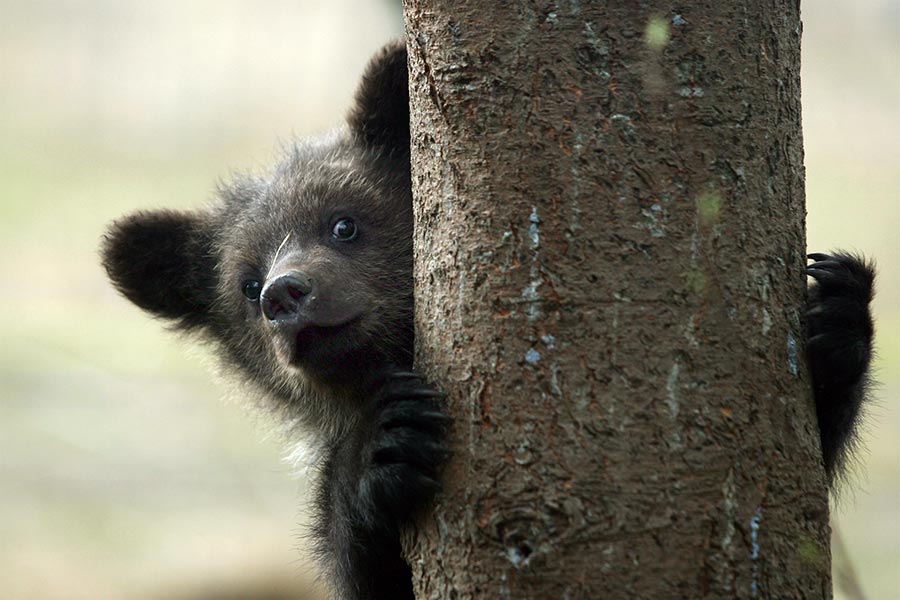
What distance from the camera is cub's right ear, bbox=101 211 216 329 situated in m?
5.81

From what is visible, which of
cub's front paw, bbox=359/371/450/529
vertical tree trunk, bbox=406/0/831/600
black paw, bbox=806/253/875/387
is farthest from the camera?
black paw, bbox=806/253/875/387

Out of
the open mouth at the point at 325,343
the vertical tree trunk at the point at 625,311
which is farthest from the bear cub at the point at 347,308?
the vertical tree trunk at the point at 625,311

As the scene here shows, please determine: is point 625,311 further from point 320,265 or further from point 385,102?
point 385,102

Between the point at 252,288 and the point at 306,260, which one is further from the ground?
the point at 306,260

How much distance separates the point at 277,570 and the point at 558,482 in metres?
11.0

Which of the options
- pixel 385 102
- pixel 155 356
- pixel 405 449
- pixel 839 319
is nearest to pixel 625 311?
pixel 405 449

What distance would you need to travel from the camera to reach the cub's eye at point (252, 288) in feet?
17.5

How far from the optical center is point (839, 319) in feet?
11.9

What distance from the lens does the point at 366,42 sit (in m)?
13.9

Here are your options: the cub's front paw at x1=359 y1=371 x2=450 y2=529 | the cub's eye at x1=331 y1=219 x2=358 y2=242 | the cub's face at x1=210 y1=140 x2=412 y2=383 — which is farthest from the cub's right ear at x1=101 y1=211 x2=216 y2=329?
the cub's front paw at x1=359 y1=371 x2=450 y2=529

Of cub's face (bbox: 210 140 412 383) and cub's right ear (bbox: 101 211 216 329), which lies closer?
cub's face (bbox: 210 140 412 383)

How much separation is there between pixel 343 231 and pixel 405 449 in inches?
77.5

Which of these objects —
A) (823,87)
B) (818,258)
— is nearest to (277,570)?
(823,87)

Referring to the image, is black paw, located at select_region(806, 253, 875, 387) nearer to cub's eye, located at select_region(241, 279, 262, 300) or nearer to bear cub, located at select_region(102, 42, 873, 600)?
bear cub, located at select_region(102, 42, 873, 600)
